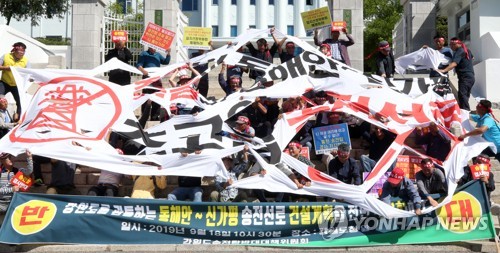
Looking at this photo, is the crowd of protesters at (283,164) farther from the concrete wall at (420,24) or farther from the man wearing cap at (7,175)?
the concrete wall at (420,24)

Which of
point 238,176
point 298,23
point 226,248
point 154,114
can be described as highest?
point 298,23

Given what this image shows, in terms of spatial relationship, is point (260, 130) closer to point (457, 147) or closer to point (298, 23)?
point (457, 147)

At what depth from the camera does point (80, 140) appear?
444 inches

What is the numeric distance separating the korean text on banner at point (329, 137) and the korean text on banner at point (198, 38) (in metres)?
4.61

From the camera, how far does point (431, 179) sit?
1127 centimetres

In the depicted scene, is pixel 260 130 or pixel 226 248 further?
pixel 260 130

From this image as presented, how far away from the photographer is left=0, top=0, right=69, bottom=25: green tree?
3922 centimetres

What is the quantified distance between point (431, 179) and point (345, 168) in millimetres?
1331

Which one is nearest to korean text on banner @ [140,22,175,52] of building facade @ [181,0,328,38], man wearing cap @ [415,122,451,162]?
man wearing cap @ [415,122,451,162]

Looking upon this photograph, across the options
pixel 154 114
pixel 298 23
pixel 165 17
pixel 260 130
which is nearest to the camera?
pixel 260 130

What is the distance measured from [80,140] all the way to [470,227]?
605 cm

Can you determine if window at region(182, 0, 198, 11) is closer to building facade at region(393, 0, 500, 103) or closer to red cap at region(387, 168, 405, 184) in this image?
building facade at region(393, 0, 500, 103)

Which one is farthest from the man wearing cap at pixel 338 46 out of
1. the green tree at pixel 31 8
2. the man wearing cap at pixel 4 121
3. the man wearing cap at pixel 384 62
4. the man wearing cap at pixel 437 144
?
the green tree at pixel 31 8

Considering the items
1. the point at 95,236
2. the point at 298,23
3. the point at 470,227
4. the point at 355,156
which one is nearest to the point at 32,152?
the point at 95,236
